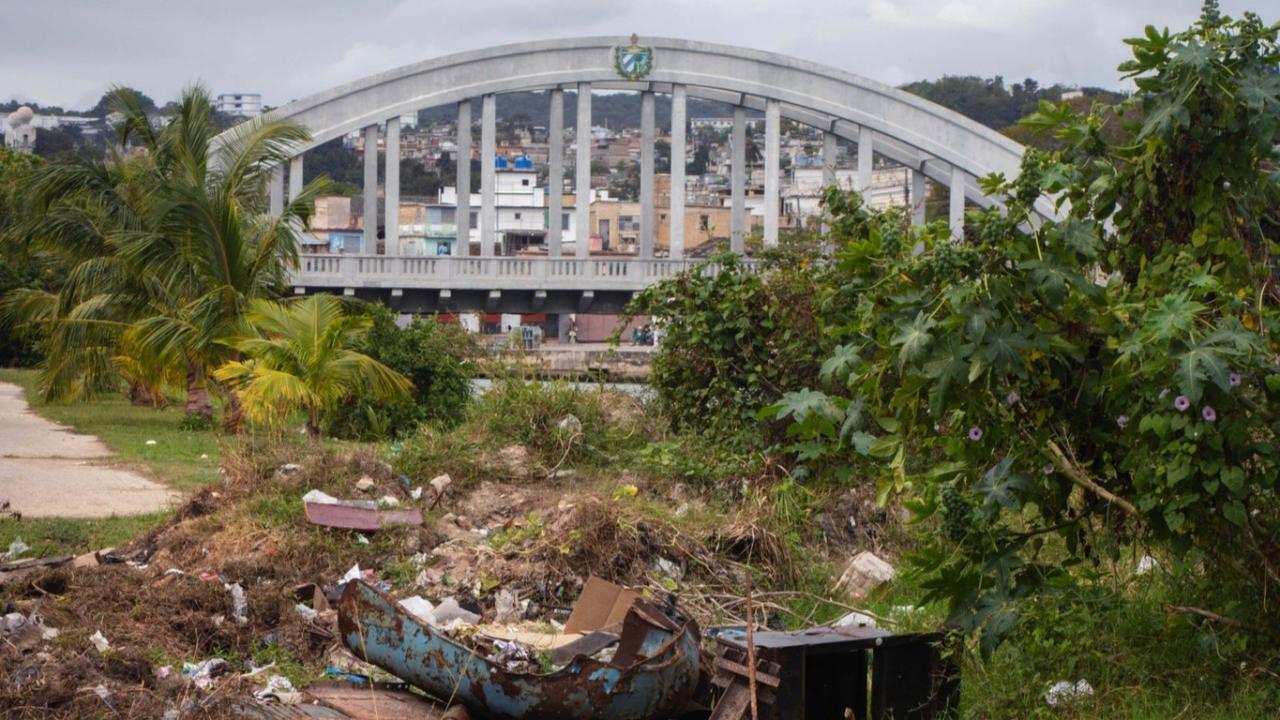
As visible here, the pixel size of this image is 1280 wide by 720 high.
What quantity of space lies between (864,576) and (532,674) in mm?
3660

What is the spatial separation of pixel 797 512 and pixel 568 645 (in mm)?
3598

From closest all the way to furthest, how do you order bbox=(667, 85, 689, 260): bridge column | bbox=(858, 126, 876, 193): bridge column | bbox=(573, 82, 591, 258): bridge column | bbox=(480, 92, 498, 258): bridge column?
bbox=(480, 92, 498, 258): bridge column, bbox=(573, 82, 591, 258): bridge column, bbox=(858, 126, 876, 193): bridge column, bbox=(667, 85, 689, 260): bridge column

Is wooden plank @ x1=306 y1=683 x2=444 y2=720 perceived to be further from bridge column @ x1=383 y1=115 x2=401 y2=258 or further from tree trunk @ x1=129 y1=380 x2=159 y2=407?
bridge column @ x1=383 y1=115 x2=401 y2=258

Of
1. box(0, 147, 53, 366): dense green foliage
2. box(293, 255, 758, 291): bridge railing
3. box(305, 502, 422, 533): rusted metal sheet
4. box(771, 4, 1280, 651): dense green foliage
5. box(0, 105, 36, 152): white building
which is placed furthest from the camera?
box(0, 105, 36, 152): white building

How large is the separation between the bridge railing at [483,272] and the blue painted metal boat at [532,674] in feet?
119

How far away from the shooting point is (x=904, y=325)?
Result: 17.7ft

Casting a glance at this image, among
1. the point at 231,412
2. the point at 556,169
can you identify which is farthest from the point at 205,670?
the point at 556,169

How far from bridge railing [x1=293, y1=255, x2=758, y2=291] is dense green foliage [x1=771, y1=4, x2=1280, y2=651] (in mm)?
35789

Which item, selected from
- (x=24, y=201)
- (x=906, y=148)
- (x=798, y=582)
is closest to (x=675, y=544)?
(x=798, y=582)

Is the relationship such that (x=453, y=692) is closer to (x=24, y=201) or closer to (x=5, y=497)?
(x=5, y=497)

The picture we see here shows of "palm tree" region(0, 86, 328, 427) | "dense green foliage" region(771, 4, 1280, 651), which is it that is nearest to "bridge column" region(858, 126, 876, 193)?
"palm tree" region(0, 86, 328, 427)

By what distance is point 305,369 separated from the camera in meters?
14.8

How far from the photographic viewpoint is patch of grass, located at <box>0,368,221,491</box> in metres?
14.8

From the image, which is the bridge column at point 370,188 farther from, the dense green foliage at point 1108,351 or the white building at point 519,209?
the dense green foliage at point 1108,351
